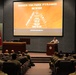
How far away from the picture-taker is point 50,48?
44.3ft

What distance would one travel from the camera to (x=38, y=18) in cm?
1575

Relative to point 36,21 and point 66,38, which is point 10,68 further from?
point 66,38

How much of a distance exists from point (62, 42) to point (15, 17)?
3865mm

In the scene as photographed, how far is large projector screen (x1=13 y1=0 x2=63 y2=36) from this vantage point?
1544cm

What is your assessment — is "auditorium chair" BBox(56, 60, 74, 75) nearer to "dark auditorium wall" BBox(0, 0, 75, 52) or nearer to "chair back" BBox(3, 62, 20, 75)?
"chair back" BBox(3, 62, 20, 75)

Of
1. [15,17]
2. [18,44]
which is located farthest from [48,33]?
[18,44]

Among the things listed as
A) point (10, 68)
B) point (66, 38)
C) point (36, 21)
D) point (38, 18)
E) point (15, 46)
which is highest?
point (38, 18)

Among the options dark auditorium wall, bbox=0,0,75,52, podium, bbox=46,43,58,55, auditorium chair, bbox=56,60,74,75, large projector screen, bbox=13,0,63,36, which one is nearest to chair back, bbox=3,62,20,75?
auditorium chair, bbox=56,60,74,75

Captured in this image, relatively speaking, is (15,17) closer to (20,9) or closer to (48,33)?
(20,9)

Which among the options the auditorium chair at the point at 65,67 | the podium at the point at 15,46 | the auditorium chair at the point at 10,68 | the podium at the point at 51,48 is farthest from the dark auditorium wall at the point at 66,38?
the auditorium chair at the point at 10,68

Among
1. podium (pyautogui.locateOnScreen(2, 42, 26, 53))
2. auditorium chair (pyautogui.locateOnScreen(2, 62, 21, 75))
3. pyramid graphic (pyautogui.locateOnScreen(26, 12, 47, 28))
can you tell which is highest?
pyramid graphic (pyautogui.locateOnScreen(26, 12, 47, 28))

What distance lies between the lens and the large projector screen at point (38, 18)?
1544cm

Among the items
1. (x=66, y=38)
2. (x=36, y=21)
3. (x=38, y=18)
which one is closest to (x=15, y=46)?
(x=36, y=21)

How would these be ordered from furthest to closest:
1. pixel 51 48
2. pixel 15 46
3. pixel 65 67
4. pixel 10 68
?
pixel 51 48 → pixel 15 46 → pixel 65 67 → pixel 10 68
